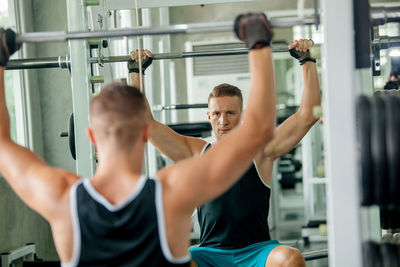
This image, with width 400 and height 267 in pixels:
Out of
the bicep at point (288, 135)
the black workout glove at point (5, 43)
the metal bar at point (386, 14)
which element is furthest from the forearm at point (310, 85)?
the black workout glove at point (5, 43)

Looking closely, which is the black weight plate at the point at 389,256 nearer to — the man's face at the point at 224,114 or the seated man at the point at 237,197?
the seated man at the point at 237,197

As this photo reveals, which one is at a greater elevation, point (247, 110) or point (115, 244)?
point (247, 110)

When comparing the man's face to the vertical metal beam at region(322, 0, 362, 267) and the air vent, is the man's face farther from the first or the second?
the air vent

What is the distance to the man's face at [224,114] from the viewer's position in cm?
284

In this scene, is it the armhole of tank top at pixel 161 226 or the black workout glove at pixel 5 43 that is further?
the black workout glove at pixel 5 43

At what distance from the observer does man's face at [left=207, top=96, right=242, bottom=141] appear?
284cm

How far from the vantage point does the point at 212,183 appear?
59.6 inches

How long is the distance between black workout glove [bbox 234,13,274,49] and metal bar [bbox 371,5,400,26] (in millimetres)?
409

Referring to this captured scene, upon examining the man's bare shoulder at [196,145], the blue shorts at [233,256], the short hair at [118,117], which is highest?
the short hair at [118,117]

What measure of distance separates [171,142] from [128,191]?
1.28 metres

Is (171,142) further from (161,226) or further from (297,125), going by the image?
(161,226)

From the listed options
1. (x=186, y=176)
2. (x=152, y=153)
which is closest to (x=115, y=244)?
(x=186, y=176)

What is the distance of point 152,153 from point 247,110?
3116mm

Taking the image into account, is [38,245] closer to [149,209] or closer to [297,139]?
[297,139]
